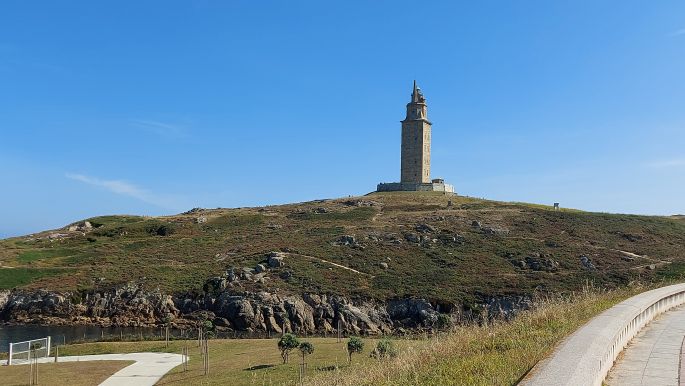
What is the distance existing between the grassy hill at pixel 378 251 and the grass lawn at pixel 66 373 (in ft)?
86.0

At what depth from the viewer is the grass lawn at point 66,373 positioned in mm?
28766

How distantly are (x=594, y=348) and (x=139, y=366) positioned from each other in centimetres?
3044

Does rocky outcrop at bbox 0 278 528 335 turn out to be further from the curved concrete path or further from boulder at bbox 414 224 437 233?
boulder at bbox 414 224 437 233

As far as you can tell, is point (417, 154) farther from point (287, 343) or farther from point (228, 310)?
point (287, 343)

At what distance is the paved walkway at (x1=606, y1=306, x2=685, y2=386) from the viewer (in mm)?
8594

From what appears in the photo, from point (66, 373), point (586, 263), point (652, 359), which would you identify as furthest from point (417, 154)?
point (652, 359)

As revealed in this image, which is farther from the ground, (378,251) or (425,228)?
(425,228)

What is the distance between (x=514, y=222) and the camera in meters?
87.4

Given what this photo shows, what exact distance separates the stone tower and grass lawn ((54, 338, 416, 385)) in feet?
274

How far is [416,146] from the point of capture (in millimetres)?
118812

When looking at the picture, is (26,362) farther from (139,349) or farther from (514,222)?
(514,222)

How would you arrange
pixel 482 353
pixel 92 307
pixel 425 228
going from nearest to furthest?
pixel 482 353 < pixel 92 307 < pixel 425 228

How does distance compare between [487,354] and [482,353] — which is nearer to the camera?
[487,354]

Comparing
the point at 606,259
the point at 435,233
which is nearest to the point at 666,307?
the point at 606,259
